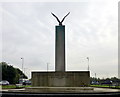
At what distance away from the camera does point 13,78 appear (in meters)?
63.7

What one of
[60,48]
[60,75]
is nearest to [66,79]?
[60,75]

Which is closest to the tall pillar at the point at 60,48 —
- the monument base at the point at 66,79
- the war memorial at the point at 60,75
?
the war memorial at the point at 60,75

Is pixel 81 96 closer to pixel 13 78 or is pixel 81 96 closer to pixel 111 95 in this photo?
pixel 111 95

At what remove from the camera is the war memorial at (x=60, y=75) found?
21.0 meters

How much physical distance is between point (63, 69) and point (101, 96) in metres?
8.20

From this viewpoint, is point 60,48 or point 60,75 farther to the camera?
point 60,48

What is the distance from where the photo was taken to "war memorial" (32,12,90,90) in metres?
21.0

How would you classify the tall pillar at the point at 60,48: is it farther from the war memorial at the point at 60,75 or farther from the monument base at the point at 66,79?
the monument base at the point at 66,79

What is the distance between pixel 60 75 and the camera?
2088 cm

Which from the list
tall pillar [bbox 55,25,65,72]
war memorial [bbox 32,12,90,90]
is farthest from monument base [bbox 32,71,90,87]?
tall pillar [bbox 55,25,65,72]

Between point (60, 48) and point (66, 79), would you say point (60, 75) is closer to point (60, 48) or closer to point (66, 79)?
point (66, 79)

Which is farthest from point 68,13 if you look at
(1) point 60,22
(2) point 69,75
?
(2) point 69,75

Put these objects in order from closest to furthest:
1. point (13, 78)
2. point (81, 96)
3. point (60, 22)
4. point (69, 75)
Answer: point (81, 96) → point (69, 75) → point (60, 22) → point (13, 78)

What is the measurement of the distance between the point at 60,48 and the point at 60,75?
3069mm
